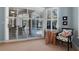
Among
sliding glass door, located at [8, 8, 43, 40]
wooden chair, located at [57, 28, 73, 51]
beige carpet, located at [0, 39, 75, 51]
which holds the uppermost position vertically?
sliding glass door, located at [8, 8, 43, 40]

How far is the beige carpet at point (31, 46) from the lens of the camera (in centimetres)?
254

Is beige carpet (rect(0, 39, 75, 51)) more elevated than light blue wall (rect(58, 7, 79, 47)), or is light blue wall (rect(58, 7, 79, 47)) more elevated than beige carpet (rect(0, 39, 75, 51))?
light blue wall (rect(58, 7, 79, 47))

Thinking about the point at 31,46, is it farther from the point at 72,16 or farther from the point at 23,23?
the point at 72,16

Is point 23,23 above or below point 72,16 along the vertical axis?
below

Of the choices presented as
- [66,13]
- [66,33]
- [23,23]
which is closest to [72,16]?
[66,13]

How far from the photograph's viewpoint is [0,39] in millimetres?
2510

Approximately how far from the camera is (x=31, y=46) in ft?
8.45

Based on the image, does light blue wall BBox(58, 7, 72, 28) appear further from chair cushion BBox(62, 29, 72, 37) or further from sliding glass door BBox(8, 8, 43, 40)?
sliding glass door BBox(8, 8, 43, 40)

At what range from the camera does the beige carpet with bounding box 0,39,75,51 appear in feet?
8.32

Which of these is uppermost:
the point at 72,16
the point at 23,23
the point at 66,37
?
the point at 72,16

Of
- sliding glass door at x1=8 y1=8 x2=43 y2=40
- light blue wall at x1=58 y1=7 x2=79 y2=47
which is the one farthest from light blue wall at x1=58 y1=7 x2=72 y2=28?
sliding glass door at x1=8 y1=8 x2=43 y2=40

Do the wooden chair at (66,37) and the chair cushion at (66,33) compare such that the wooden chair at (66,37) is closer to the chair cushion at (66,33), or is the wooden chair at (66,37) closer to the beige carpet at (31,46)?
the chair cushion at (66,33)
